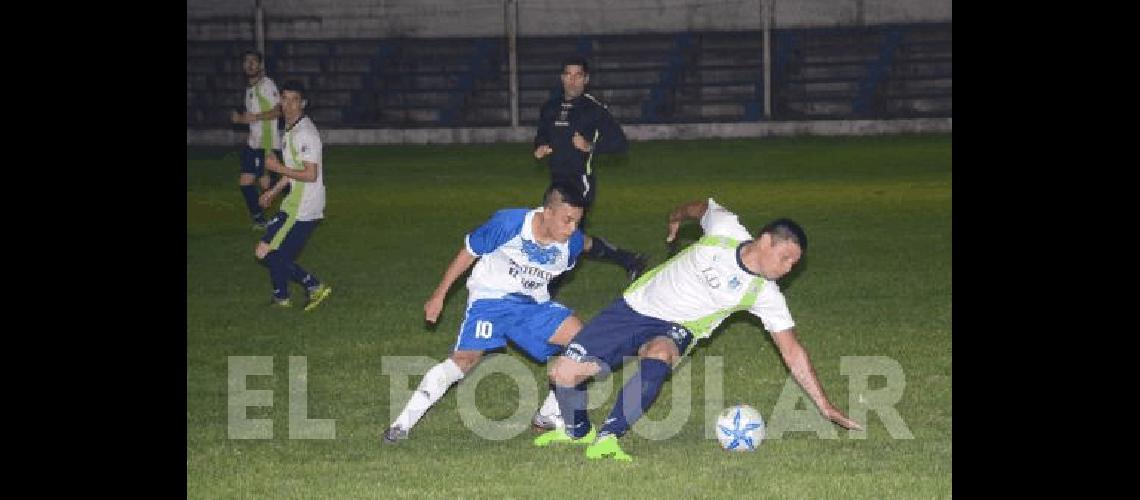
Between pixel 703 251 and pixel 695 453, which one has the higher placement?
pixel 703 251

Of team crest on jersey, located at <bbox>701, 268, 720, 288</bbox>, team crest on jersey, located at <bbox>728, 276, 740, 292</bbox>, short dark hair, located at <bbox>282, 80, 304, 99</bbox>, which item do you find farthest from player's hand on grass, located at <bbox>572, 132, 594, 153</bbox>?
team crest on jersey, located at <bbox>728, 276, 740, 292</bbox>

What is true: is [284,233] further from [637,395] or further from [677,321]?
[637,395]

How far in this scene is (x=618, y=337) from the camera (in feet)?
27.9

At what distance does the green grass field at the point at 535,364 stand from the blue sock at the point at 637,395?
0.21m

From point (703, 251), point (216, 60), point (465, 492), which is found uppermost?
point (216, 60)

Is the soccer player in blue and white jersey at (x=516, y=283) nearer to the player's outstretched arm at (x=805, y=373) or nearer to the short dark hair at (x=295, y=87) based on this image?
the player's outstretched arm at (x=805, y=373)

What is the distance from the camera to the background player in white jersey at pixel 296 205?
12.9m

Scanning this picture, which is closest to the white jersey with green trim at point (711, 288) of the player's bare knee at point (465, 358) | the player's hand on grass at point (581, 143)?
the player's bare knee at point (465, 358)

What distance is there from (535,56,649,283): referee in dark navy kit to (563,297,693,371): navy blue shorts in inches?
174
